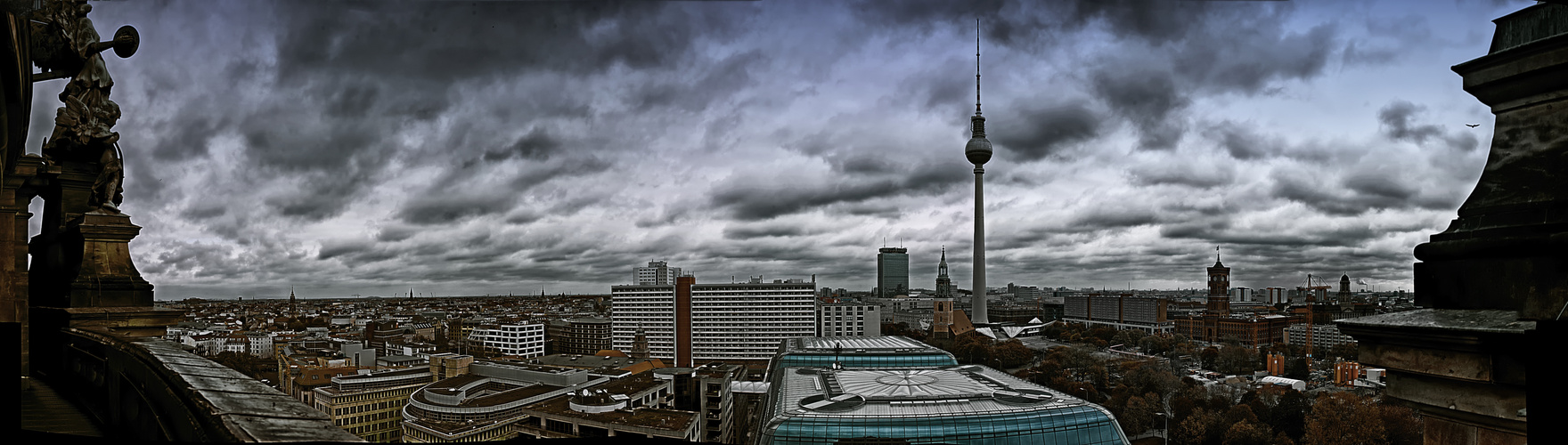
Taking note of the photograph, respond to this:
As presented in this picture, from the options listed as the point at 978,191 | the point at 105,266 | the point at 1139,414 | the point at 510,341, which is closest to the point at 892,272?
the point at 978,191

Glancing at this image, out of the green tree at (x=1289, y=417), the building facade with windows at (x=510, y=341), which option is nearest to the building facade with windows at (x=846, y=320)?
the building facade with windows at (x=510, y=341)

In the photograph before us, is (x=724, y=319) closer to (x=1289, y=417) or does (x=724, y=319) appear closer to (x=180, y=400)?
(x=1289, y=417)

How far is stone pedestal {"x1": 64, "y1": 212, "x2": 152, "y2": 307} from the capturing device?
624 centimetres

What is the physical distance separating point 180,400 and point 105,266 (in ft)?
18.7

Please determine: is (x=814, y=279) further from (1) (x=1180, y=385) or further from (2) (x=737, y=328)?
(1) (x=1180, y=385)

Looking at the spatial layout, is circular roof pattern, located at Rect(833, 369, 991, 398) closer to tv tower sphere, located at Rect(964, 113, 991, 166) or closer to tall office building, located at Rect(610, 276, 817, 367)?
tall office building, located at Rect(610, 276, 817, 367)

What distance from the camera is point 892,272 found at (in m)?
178

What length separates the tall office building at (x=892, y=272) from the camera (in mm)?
173400

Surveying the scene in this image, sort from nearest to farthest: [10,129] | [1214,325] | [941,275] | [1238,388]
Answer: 1. [10,129]
2. [1238,388]
3. [1214,325]
4. [941,275]

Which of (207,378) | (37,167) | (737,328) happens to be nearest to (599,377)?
(737,328)

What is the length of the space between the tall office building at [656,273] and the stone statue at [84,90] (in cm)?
7510

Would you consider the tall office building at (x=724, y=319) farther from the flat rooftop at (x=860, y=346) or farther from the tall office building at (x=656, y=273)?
the tall office building at (x=656, y=273)

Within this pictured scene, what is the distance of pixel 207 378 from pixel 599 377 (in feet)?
121

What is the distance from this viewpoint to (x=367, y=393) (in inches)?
1388
